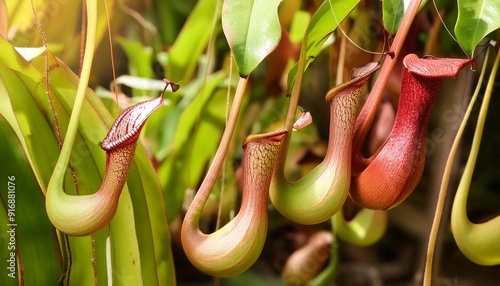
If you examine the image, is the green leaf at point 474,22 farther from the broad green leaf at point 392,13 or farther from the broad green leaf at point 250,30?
the broad green leaf at point 250,30

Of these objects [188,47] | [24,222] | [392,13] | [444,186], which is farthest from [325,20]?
[188,47]

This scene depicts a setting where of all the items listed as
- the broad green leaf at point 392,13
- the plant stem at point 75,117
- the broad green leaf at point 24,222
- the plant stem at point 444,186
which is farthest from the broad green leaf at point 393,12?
the broad green leaf at point 24,222

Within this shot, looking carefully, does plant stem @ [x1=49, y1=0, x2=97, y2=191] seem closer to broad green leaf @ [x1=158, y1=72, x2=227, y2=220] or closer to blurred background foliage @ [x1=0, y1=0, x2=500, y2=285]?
blurred background foliage @ [x1=0, y1=0, x2=500, y2=285]

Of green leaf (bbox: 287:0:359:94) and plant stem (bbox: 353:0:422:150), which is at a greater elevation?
green leaf (bbox: 287:0:359:94)

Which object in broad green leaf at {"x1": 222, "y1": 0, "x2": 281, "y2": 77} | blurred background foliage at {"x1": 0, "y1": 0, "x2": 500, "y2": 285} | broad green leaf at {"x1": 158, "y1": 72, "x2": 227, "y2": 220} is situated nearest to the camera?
broad green leaf at {"x1": 222, "y1": 0, "x2": 281, "y2": 77}

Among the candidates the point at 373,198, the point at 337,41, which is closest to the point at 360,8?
the point at 337,41

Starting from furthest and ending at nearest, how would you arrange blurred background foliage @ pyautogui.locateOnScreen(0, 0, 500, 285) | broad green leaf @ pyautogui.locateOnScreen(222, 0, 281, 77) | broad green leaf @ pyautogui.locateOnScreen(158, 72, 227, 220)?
broad green leaf @ pyautogui.locateOnScreen(158, 72, 227, 220) < blurred background foliage @ pyautogui.locateOnScreen(0, 0, 500, 285) < broad green leaf @ pyautogui.locateOnScreen(222, 0, 281, 77)

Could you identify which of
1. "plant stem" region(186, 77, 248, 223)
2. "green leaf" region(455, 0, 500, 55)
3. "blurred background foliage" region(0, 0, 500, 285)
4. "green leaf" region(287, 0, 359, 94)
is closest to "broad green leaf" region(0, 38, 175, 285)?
"blurred background foliage" region(0, 0, 500, 285)
